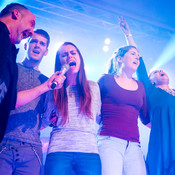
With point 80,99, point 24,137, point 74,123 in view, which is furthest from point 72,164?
point 80,99

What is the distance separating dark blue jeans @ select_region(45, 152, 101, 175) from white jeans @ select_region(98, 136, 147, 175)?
13 cm

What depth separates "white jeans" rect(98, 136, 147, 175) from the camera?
5.20 feet

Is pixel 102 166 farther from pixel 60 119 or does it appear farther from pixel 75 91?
pixel 75 91

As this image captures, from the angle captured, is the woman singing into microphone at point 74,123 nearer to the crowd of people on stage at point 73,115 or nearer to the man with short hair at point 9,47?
the crowd of people on stage at point 73,115

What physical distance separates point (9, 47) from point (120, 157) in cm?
121

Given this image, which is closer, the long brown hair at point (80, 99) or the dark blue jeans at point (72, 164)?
the dark blue jeans at point (72, 164)

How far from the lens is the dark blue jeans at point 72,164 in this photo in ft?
4.56

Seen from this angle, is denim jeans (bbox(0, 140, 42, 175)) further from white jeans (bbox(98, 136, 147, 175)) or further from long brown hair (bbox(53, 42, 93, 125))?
white jeans (bbox(98, 136, 147, 175))

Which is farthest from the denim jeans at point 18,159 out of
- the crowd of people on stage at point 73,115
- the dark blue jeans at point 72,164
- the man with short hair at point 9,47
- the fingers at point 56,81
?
the fingers at point 56,81

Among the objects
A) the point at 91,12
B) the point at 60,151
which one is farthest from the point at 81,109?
the point at 91,12

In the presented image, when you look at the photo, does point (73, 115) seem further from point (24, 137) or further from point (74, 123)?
point (24, 137)

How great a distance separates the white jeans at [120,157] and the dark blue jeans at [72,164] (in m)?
0.13

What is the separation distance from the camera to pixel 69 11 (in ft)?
16.6

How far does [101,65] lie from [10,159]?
639 cm
